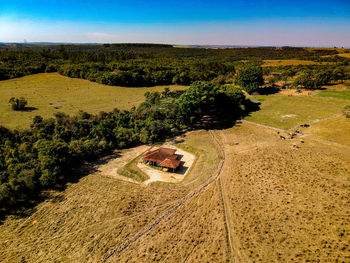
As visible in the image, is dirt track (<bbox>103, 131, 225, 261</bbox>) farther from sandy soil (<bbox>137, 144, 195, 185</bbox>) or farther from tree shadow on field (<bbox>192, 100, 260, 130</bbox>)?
tree shadow on field (<bbox>192, 100, 260, 130</bbox>)

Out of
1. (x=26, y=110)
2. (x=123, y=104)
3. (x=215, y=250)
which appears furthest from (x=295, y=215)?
(x=26, y=110)

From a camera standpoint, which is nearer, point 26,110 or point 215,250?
point 215,250

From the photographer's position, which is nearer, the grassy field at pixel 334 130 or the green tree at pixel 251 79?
the grassy field at pixel 334 130

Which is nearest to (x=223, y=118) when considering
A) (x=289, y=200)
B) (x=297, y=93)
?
(x=289, y=200)

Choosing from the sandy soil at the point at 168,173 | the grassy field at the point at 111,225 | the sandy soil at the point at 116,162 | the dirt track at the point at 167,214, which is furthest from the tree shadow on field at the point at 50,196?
the dirt track at the point at 167,214

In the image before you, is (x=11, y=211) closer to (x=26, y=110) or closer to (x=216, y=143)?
(x=216, y=143)

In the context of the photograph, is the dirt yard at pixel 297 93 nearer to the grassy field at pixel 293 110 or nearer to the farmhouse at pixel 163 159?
the grassy field at pixel 293 110

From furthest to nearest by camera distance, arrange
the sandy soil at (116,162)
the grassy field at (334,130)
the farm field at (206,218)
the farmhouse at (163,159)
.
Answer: the grassy field at (334,130) → the farmhouse at (163,159) → the sandy soil at (116,162) → the farm field at (206,218)

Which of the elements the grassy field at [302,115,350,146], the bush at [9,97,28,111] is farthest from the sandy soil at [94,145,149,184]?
the bush at [9,97,28,111]
